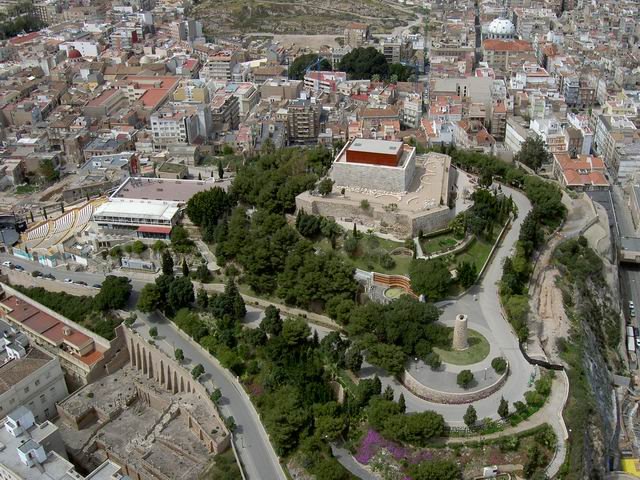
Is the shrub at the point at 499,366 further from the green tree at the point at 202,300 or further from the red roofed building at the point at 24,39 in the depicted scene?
the red roofed building at the point at 24,39

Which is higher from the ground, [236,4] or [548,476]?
[236,4]

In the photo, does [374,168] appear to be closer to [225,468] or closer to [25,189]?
[225,468]

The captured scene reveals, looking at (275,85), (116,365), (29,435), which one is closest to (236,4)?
(275,85)

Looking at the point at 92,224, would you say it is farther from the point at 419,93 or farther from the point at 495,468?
the point at 419,93

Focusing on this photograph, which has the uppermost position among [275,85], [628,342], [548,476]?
[275,85]

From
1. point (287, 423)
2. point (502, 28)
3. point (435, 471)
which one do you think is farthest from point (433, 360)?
point (502, 28)

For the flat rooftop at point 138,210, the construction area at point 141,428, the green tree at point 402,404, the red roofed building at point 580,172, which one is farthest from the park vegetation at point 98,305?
the red roofed building at point 580,172

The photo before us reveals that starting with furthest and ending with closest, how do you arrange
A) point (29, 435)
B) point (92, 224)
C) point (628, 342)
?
point (92, 224) < point (628, 342) < point (29, 435)
